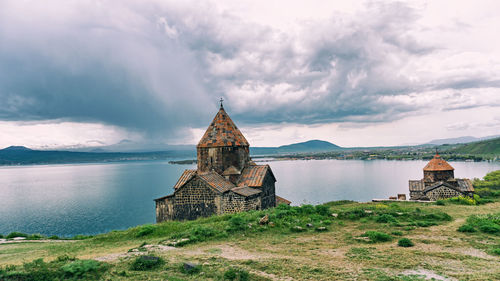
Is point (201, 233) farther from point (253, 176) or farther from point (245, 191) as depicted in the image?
point (253, 176)

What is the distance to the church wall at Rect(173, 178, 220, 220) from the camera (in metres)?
16.2

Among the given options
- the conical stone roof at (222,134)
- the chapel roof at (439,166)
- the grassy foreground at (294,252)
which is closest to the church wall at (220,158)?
the conical stone roof at (222,134)

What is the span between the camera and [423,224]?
10859mm

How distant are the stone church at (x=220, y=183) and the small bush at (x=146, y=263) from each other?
9.12 meters

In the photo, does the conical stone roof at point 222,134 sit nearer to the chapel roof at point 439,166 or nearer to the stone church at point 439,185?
the stone church at point 439,185

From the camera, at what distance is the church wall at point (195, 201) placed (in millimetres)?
16156

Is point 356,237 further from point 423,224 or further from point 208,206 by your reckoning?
point 208,206

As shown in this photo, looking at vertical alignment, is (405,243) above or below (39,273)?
below

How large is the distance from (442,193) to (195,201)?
21.6 meters

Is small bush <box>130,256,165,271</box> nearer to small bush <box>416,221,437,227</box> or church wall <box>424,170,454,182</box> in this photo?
small bush <box>416,221,437,227</box>

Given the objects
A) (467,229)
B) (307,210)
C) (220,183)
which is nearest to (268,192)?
(220,183)

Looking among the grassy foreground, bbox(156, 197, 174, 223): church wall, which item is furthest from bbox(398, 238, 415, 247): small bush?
bbox(156, 197, 174, 223): church wall

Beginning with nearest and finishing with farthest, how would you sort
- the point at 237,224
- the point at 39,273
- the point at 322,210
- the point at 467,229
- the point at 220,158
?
1. the point at 39,273
2. the point at 467,229
3. the point at 237,224
4. the point at 322,210
5. the point at 220,158

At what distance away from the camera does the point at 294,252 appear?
302 inches
